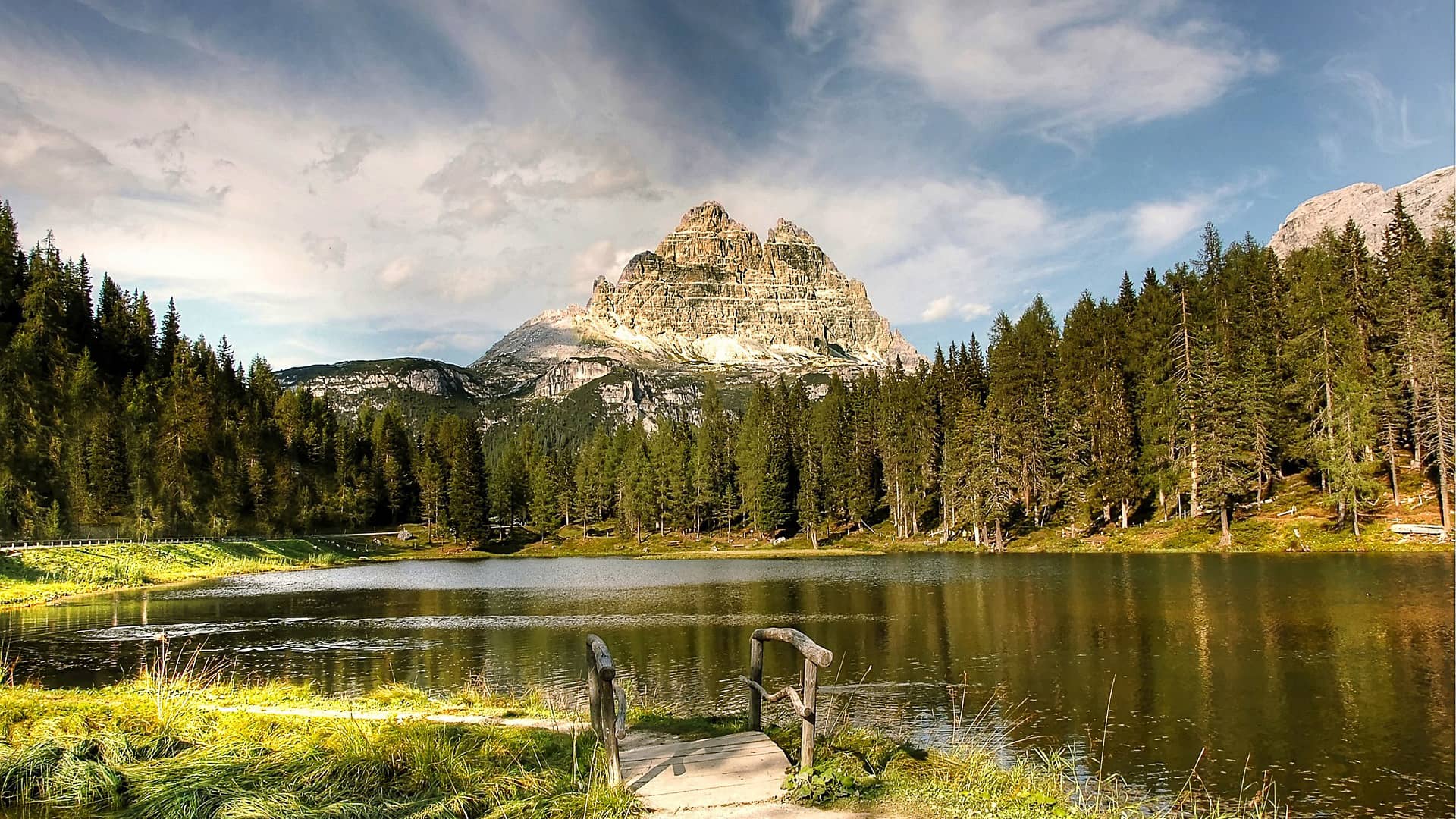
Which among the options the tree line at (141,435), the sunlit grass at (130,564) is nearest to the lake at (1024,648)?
the sunlit grass at (130,564)

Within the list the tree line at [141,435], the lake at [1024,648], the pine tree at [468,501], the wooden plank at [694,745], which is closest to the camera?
the wooden plank at [694,745]

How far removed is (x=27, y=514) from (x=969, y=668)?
276 feet

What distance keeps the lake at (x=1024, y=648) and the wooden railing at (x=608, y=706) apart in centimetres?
972

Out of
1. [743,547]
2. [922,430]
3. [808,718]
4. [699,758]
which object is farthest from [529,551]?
[808,718]

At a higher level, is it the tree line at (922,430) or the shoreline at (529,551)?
the tree line at (922,430)

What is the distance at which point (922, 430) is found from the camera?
94.4 m

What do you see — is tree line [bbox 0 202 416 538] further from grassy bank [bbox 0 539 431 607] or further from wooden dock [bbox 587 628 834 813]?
wooden dock [bbox 587 628 834 813]

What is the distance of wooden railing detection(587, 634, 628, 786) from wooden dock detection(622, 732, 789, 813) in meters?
0.38

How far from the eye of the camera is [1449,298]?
6147 cm

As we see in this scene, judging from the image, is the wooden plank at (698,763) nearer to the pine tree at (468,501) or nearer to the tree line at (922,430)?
the tree line at (922,430)

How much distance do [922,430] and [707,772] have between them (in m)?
86.9

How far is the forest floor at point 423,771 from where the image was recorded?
9.84 meters

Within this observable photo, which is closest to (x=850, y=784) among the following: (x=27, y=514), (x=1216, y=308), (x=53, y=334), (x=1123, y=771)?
(x=1123, y=771)

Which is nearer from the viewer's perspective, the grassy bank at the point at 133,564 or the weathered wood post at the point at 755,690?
the weathered wood post at the point at 755,690
